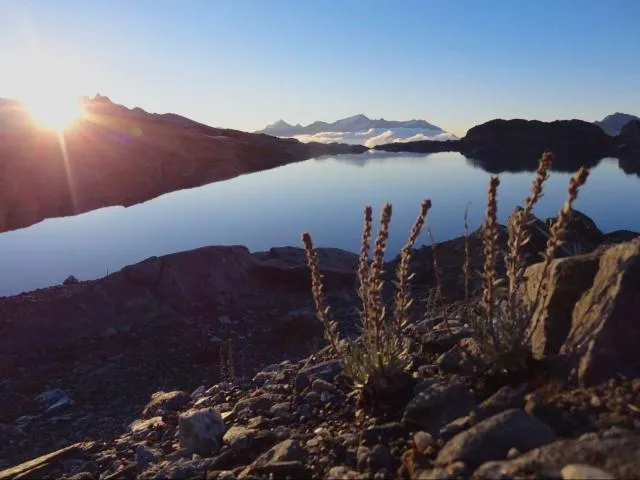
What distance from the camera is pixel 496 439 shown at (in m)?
3.16

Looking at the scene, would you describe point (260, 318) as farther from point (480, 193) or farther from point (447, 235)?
point (480, 193)

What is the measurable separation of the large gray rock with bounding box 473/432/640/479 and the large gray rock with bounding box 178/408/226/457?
2.44 m

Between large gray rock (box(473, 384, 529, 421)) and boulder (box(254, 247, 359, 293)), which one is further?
boulder (box(254, 247, 359, 293))

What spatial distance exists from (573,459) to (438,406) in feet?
3.88

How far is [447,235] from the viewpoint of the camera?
27.3 m

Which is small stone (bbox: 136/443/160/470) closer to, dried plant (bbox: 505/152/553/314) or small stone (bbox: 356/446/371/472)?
small stone (bbox: 356/446/371/472)

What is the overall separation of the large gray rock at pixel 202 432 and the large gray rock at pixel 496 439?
2.10 m

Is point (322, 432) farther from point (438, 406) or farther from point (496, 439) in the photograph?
point (496, 439)

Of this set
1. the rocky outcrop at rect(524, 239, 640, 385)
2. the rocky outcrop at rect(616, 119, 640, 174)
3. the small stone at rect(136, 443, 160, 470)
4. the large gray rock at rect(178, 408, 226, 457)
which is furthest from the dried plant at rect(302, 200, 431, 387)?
the rocky outcrop at rect(616, 119, 640, 174)

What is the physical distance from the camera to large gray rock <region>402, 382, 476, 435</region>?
378 centimetres

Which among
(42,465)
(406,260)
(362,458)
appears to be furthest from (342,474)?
(42,465)

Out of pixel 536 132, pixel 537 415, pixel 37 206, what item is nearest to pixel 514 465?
pixel 537 415

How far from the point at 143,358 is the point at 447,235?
1893 cm

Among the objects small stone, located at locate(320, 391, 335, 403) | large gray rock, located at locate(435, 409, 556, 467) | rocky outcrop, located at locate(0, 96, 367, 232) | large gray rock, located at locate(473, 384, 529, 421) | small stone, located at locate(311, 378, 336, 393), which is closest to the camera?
large gray rock, located at locate(435, 409, 556, 467)
